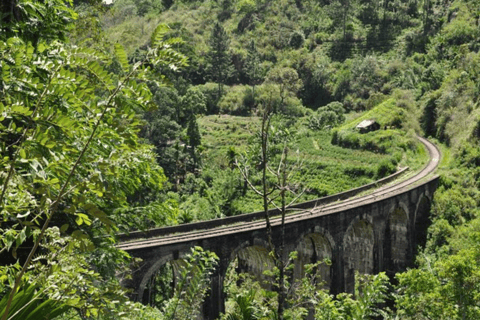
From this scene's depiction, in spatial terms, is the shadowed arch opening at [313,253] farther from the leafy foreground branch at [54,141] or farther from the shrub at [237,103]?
the shrub at [237,103]

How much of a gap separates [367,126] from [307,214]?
28.2 metres

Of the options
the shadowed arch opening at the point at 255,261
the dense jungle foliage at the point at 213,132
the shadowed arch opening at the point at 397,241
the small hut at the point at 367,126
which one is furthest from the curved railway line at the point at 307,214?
the small hut at the point at 367,126

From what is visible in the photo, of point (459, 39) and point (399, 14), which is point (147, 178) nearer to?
point (459, 39)

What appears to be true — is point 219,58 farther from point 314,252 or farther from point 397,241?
point 314,252

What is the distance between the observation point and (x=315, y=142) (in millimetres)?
56531

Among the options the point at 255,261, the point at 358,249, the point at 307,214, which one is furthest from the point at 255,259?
the point at 358,249

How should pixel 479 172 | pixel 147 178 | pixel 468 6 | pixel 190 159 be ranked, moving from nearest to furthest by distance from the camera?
pixel 147 178 → pixel 479 172 → pixel 190 159 → pixel 468 6

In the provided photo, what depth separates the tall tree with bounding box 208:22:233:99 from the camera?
78375 mm

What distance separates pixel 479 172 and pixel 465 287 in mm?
21818

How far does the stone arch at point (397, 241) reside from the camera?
3431cm

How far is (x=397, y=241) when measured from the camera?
35.5 m

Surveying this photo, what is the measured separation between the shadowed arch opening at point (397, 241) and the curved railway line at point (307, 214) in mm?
1791

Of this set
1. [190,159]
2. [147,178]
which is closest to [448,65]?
[190,159]

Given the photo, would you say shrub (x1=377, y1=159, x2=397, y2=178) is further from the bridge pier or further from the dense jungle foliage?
the bridge pier
